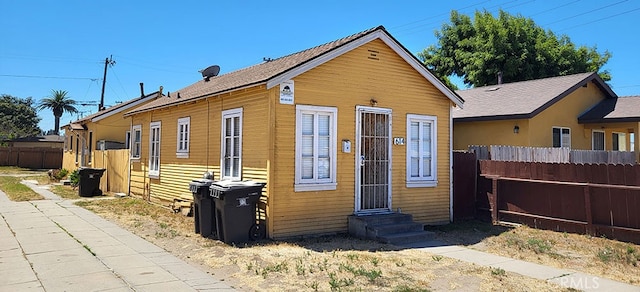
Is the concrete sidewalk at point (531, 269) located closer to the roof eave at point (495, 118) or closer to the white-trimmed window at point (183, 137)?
the white-trimmed window at point (183, 137)

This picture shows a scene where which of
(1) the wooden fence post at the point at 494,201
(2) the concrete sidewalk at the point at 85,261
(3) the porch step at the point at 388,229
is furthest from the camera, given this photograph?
(1) the wooden fence post at the point at 494,201

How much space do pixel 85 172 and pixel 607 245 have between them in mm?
16745

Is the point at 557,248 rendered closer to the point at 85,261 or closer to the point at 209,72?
the point at 85,261

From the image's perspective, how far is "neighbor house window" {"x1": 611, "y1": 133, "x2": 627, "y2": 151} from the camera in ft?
60.8

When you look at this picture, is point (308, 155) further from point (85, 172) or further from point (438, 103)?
point (85, 172)

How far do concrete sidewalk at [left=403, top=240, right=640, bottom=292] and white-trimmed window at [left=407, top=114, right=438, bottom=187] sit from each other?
96.0 inches

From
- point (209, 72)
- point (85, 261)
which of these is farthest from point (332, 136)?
point (209, 72)

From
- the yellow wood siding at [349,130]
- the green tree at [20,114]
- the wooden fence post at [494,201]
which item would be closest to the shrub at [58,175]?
the yellow wood siding at [349,130]

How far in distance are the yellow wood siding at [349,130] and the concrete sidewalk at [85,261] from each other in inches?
103

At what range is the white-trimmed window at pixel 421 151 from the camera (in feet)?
36.1

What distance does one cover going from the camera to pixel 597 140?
17891 millimetres

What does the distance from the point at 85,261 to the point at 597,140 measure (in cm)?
1838

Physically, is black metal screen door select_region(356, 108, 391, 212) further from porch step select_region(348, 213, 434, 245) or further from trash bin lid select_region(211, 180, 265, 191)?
trash bin lid select_region(211, 180, 265, 191)

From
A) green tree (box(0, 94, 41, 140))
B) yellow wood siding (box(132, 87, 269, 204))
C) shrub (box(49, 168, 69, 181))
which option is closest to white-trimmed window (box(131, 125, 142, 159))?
yellow wood siding (box(132, 87, 269, 204))
